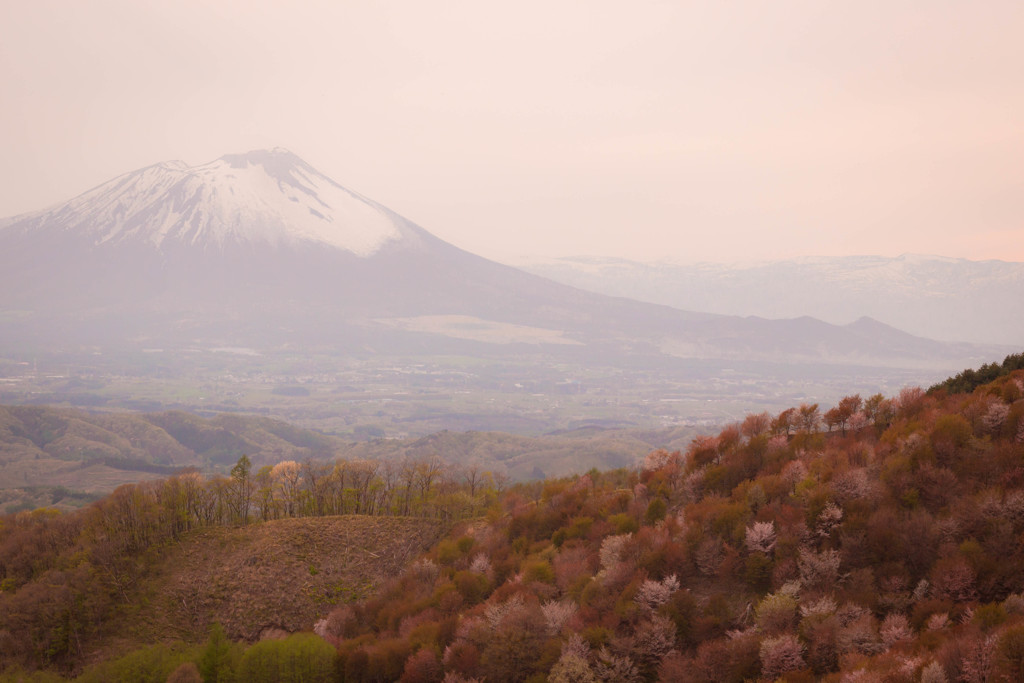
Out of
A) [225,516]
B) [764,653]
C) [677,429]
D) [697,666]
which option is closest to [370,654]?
[697,666]

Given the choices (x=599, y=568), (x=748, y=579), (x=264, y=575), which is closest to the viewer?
(x=748, y=579)

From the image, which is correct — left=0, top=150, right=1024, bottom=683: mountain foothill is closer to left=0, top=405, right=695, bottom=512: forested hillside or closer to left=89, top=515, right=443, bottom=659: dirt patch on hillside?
left=89, top=515, right=443, bottom=659: dirt patch on hillside

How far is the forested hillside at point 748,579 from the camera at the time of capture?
12.7m

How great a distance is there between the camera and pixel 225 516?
3934 centimetres

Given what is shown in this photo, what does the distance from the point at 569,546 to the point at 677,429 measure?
107 meters

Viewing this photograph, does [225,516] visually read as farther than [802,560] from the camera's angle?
Yes

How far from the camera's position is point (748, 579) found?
16.2m

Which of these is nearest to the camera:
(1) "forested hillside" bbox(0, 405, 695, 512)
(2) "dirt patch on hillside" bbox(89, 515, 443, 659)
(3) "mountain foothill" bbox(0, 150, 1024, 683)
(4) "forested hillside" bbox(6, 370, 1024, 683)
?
(4) "forested hillside" bbox(6, 370, 1024, 683)

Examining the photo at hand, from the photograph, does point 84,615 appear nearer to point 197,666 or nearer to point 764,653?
point 197,666

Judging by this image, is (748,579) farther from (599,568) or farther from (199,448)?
(199,448)

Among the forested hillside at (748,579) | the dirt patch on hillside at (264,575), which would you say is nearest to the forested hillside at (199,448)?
the dirt patch on hillside at (264,575)

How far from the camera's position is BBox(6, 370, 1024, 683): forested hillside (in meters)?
12.7

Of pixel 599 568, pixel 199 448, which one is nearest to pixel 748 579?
pixel 599 568

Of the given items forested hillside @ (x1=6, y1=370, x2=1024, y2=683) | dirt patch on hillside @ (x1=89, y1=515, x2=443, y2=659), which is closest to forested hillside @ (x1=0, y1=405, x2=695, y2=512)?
dirt patch on hillside @ (x1=89, y1=515, x2=443, y2=659)
